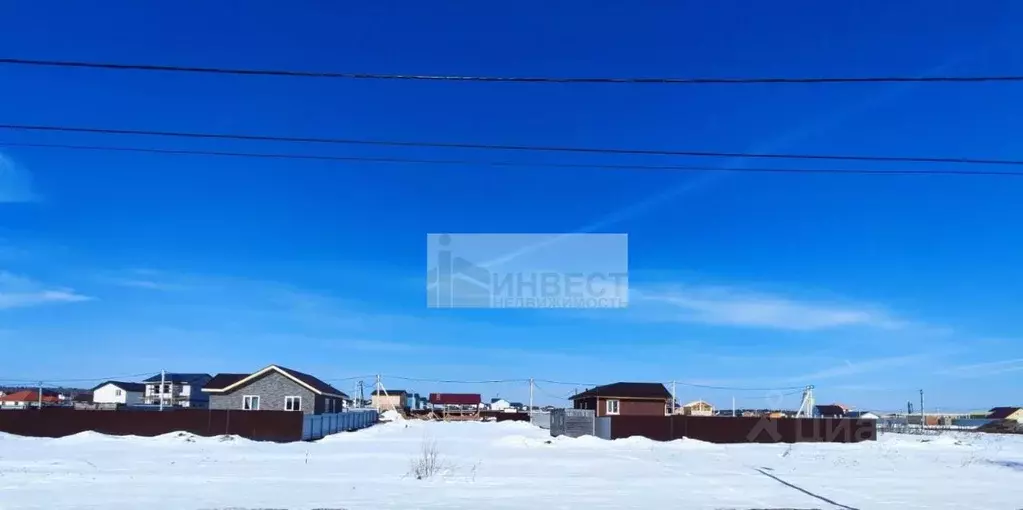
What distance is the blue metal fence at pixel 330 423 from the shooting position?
28.9m

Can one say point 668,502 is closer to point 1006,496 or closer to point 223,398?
point 1006,496

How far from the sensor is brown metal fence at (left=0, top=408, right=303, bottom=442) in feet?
90.3

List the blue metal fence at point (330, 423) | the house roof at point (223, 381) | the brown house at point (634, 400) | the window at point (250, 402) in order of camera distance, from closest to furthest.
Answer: the blue metal fence at point (330, 423), the window at point (250, 402), the house roof at point (223, 381), the brown house at point (634, 400)

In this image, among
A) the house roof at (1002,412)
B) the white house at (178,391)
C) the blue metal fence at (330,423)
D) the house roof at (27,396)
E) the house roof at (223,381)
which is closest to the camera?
the blue metal fence at (330,423)

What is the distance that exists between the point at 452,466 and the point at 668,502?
714 centimetres

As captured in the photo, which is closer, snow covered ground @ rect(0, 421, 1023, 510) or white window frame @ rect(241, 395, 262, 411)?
snow covered ground @ rect(0, 421, 1023, 510)

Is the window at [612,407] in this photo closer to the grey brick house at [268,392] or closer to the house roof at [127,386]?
the grey brick house at [268,392]

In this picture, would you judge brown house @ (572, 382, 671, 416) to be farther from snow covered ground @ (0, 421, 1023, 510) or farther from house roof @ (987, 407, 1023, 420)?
house roof @ (987, 407, 1023, 420)

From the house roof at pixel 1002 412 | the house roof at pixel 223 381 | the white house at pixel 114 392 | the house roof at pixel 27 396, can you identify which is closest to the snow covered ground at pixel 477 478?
the house roof at pixel 223 381

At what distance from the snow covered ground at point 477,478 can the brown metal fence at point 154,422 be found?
5.35 ft

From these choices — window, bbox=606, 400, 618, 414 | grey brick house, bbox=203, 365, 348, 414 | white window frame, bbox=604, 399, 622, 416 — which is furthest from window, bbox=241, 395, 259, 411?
window, bbox=606, 400, 618, 414

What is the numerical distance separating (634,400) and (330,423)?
19612 millimetres

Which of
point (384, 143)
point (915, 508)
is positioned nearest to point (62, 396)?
point (384, 143)

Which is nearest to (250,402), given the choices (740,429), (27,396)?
(740,429)
